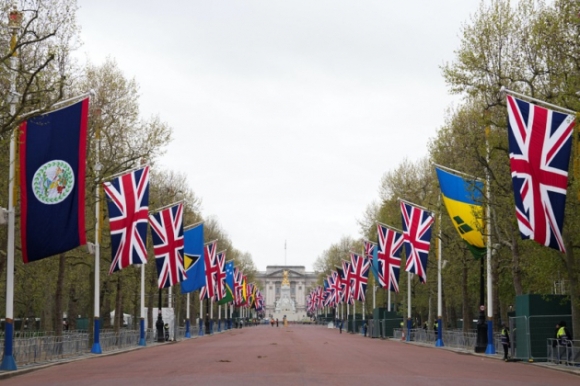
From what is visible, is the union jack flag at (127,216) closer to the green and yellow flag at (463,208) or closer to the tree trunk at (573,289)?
the green and yellow flag at (463,208)

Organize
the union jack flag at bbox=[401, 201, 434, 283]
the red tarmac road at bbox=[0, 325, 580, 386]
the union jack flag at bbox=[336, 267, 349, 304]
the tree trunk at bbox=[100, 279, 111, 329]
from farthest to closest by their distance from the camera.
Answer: the union jack flag at bbox=[336, 267, 349, 304] < the tree trunk at bbox=[100, 279, 111, 329] < the union jack flag at bbox=[401, 201, 434, 283] < the red tarmac road at bbox=[0, 325, 580, 386]

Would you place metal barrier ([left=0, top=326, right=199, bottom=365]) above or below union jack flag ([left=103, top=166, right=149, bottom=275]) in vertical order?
below

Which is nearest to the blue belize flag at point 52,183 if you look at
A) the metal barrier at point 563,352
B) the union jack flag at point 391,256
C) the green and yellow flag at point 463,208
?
the metal barrier at point 563,352

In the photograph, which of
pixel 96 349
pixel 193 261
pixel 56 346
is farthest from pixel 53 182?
pixel 193 261

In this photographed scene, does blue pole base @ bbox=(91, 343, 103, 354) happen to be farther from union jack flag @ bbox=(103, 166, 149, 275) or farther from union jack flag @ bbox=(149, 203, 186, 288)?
union jack flag @ bbox=(149, 203, 186, 288)

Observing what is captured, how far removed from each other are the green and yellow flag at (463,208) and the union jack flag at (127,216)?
535 inches

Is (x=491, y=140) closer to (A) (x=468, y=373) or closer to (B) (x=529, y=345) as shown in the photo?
(B) (x=529, y=345)

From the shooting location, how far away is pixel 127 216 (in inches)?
1650

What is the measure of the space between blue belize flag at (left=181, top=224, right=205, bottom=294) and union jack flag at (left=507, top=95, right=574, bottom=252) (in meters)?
34.2

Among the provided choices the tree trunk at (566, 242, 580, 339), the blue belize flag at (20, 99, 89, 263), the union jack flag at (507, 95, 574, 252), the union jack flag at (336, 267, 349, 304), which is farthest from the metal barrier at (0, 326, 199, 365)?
the union jack flag at (336, 267, 349, 304)

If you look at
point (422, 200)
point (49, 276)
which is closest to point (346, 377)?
point (49, 276)

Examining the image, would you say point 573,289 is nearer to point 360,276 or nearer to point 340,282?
point 360,276

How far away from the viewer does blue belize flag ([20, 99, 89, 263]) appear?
90.7ft

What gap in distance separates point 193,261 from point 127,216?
56.1ft
